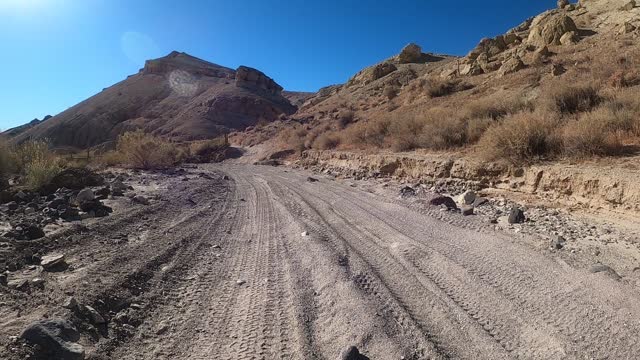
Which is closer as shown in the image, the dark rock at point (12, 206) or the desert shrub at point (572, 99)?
the dark rock at point (12, 206)

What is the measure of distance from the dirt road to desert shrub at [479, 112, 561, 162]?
280 centimetres

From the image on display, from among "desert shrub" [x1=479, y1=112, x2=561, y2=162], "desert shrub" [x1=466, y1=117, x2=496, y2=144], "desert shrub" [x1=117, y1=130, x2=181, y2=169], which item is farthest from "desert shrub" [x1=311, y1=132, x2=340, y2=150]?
"desert shrub" [x1=479, y1=112, x2=561, y2=162]

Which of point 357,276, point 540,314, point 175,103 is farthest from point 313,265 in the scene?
point 175,103

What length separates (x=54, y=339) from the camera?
2877 millimetres

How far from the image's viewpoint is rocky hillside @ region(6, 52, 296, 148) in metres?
64.0

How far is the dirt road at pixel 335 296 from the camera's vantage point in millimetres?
3236

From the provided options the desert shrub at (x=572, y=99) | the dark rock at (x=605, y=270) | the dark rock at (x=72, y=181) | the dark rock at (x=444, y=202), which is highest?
the desert shrub at (x=572, y=99)

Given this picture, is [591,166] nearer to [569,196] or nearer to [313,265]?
[569,196]

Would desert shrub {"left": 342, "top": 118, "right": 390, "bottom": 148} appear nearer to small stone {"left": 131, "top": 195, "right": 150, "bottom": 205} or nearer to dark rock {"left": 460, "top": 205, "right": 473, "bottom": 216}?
dark rock {"left": 460, "top": 205, "right": 473, "bottom": 216}

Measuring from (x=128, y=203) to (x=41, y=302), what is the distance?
5.52m

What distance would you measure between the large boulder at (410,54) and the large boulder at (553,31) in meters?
22.6

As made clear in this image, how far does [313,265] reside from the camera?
5246 millimetres

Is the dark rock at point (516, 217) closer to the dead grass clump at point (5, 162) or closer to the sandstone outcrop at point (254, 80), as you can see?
the dead grass clump at point (5, 162)

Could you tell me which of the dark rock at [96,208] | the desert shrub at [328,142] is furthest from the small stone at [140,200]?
the desert shrub at [328,142]
